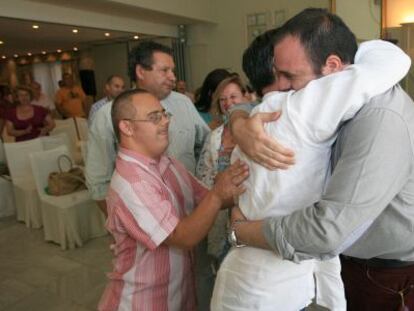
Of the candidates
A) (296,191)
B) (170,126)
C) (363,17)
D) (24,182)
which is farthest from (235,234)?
(363,17)

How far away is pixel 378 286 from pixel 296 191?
0.55 meters

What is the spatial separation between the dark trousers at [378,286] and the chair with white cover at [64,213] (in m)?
3.07

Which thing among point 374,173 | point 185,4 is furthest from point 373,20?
point 374,173

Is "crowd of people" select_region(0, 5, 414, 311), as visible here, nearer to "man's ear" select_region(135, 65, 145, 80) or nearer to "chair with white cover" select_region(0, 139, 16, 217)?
"man's ear" select_region(135, 65, 145, 80)

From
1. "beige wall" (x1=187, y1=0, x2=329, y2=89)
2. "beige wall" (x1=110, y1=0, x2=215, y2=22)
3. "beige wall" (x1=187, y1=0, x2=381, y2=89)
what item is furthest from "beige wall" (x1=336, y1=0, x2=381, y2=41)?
"beige wall" (x1=110, y1=0, x2=215, y2=22)

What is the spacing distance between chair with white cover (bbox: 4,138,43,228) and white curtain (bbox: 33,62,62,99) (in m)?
7.26

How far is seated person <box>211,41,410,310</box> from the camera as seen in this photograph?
0.78 m

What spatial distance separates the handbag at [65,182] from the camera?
389cm

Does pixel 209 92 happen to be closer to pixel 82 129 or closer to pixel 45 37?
pixel 82 129

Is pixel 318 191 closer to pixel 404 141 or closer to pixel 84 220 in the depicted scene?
pixel 404 141

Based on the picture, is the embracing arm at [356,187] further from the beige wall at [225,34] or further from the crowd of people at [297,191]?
the beige wall at [225,34]

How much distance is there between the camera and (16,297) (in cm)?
300

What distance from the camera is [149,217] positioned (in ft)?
3.86

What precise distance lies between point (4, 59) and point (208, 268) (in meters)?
11.8
